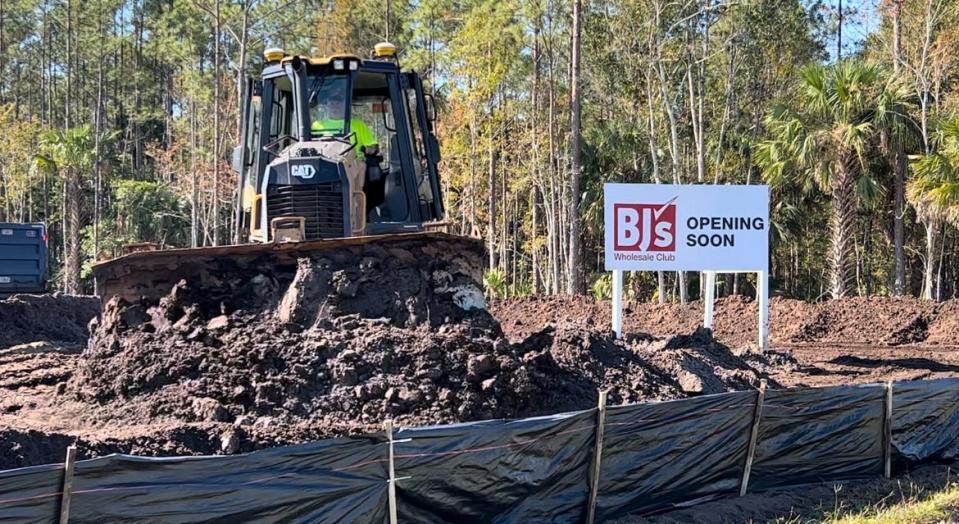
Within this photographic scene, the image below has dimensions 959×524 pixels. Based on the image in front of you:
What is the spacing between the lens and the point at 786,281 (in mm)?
43188

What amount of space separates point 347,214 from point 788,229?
2652 centimetres

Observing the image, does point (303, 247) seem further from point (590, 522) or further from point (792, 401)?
point (792, 401)

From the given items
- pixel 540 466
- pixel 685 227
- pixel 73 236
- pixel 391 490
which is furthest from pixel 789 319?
pixel 73 236

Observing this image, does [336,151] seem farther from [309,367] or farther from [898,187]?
[898,187]

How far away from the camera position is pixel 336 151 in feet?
31.7

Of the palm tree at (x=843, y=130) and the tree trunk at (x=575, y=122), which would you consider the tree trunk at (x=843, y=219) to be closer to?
the palm tree at (x=843, y=130)

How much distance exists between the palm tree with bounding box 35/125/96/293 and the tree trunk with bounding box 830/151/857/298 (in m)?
26.2

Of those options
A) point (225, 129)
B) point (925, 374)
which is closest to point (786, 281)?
point (225, 129)

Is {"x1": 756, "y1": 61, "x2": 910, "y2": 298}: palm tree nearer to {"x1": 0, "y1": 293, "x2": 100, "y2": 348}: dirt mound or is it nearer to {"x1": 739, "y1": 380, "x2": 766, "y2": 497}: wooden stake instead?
{"x1": 0, "y1": 293, "x2": 100, "y2": 348}: dirt mound

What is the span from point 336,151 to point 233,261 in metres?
1.50

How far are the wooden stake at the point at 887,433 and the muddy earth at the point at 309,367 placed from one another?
1894mm

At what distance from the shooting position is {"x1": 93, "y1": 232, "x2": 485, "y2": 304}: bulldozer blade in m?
8.91

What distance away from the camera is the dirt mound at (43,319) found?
1723 cm

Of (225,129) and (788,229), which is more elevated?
(225,129)
